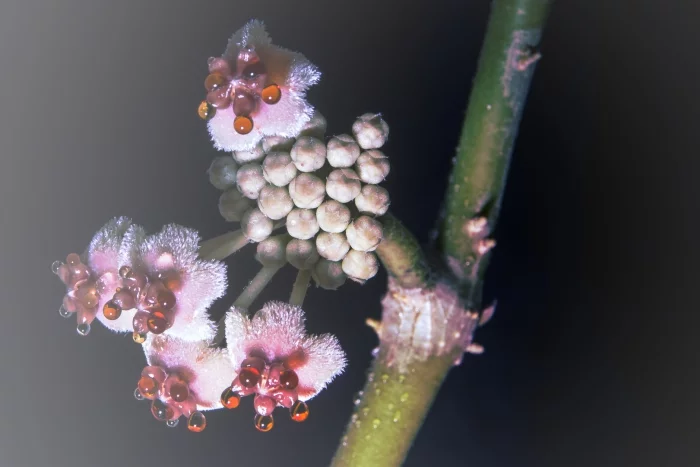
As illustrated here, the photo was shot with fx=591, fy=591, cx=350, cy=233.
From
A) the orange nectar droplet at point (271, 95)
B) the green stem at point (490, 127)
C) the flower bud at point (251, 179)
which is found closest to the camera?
the orange nectar droplet at point (271, 95)

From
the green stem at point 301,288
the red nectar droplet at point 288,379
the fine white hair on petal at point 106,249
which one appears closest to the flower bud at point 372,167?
the green stem at point 301,288

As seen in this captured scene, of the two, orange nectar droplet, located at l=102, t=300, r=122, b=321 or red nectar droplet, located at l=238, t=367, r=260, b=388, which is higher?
orange nectar droplet, located at l=102, t=300, r=122, b=321

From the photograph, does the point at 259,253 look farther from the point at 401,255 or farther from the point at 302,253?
the point at 401,255

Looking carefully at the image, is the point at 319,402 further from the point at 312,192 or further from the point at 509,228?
the point at 312,192

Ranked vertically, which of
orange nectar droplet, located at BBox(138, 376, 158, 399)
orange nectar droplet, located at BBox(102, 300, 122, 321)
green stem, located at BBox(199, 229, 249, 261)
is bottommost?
orange nectar droplet, located at BBox(138, 376, 158, 399)

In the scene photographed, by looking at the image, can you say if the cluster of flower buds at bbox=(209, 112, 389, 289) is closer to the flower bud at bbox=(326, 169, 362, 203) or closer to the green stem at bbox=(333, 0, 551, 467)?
the flower bud at bbox=(326, 169, 362, 203)

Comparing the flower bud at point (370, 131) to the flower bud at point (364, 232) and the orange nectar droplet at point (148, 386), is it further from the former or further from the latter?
the orange nectar droplet at point (148, 386)

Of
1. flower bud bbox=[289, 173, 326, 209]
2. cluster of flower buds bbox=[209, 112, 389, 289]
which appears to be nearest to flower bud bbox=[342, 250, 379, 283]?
cluster of flower buds bbox=[209, 112, 389, 289]
